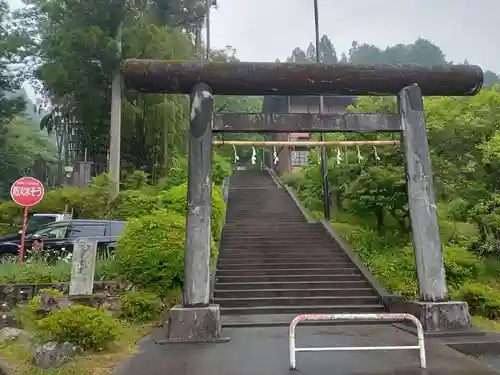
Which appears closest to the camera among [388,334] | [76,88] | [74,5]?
[388,334]

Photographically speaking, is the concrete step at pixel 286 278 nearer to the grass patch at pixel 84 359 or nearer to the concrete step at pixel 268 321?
the concrete step at pixel 268 321

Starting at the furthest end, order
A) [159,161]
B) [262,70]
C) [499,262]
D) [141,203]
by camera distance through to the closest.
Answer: [159,161]
[141,203]
[499,262]
[262,70]

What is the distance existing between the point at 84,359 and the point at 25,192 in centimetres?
677

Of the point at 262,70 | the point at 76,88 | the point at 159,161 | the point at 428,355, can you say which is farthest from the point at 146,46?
the point at 428,355

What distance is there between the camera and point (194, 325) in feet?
25.7

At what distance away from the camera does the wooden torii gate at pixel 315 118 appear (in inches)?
329

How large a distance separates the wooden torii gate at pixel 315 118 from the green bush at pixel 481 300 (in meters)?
2.24

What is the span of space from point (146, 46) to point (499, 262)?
16.6m

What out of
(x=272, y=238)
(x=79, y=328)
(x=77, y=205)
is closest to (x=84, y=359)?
(x=79, y=328)

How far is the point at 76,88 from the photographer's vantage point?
22594 mm

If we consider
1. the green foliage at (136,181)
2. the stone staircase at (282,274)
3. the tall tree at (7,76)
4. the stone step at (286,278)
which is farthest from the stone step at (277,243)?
the tall tree at (7,76)

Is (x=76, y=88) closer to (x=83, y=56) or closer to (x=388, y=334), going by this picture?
(x=83, y=56)

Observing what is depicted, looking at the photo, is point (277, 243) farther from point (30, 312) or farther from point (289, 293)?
point (30, 312)

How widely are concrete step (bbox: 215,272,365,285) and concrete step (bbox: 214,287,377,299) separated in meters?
0.66
